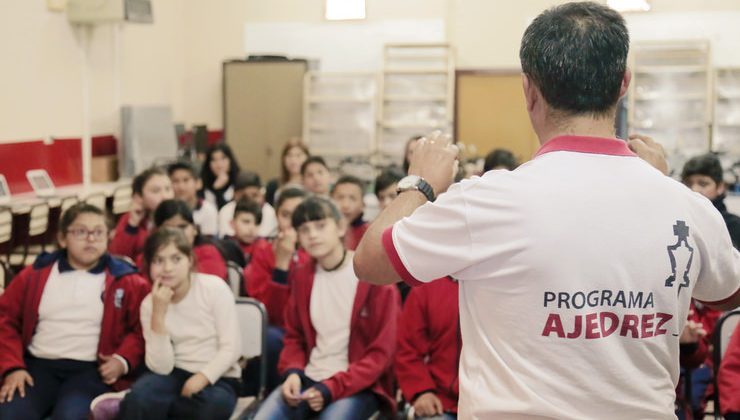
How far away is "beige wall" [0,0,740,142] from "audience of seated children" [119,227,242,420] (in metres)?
3.78

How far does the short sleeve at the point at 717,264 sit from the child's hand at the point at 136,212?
399cm

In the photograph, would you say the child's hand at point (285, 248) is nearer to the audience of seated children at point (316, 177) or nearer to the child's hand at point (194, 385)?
the child's hand at point (194, 385)

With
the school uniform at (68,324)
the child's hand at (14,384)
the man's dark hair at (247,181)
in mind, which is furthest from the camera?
the man's dark hair at (247,181)

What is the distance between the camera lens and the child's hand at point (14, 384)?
133 inches

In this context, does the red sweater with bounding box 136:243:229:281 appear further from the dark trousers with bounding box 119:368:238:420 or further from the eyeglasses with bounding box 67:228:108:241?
the dark trousers with bounding box 119:368:238:420

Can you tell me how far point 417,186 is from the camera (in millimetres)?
1562

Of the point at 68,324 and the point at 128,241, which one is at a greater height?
the point at 128,241

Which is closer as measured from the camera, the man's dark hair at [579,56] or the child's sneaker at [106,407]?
the man's dark hair at [579,56]

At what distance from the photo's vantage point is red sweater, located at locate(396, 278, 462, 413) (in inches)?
129

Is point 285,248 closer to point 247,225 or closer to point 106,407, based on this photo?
point 247,225

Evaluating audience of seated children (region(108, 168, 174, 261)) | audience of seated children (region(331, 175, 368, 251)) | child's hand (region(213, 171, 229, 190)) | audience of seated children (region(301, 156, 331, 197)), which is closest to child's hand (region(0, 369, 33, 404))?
audience of seated children (region(108, 168, 174, 261))

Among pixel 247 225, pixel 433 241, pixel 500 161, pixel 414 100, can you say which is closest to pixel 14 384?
pixel 247 225

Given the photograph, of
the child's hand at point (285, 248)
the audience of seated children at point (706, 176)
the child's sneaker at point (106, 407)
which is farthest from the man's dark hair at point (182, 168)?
the audience of seated children at point (706, 176)

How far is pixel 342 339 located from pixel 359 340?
7cm
